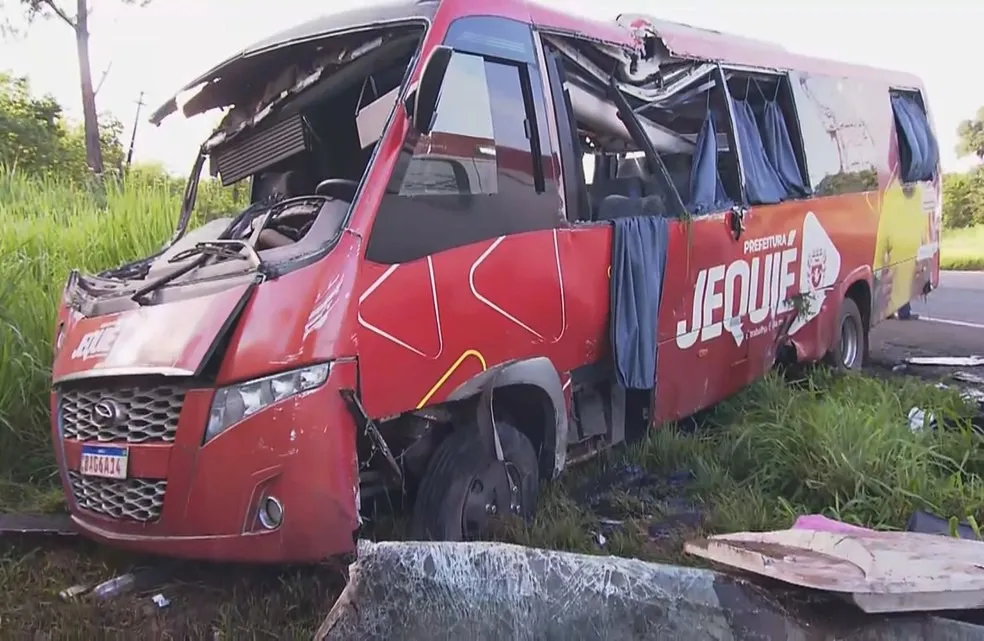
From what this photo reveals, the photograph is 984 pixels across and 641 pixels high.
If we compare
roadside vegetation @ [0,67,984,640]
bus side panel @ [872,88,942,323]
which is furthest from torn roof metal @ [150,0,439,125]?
bus side panel @ [872,88,942,323]

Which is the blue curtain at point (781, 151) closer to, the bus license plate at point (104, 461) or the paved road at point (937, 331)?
the paved road at point (937, 331)

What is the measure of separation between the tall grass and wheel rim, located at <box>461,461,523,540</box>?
2.39 metres

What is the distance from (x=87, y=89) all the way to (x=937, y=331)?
1166 cm

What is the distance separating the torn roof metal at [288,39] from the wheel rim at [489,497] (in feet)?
6.40

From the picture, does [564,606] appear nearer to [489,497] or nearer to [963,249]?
[489,497]

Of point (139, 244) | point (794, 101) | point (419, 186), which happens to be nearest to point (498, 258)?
point (419, 186)

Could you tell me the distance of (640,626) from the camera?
2332 mm

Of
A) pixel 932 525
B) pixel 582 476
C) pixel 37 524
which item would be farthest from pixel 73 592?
pixel 932 525

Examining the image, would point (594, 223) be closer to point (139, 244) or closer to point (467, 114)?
point (467, 114)

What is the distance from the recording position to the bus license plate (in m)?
3.35

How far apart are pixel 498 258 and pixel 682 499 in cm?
172

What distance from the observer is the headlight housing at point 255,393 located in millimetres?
3064

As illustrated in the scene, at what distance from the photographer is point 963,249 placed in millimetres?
21641

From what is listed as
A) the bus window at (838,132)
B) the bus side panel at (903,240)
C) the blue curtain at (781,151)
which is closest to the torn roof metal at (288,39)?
the blue curtain at (781,151)
